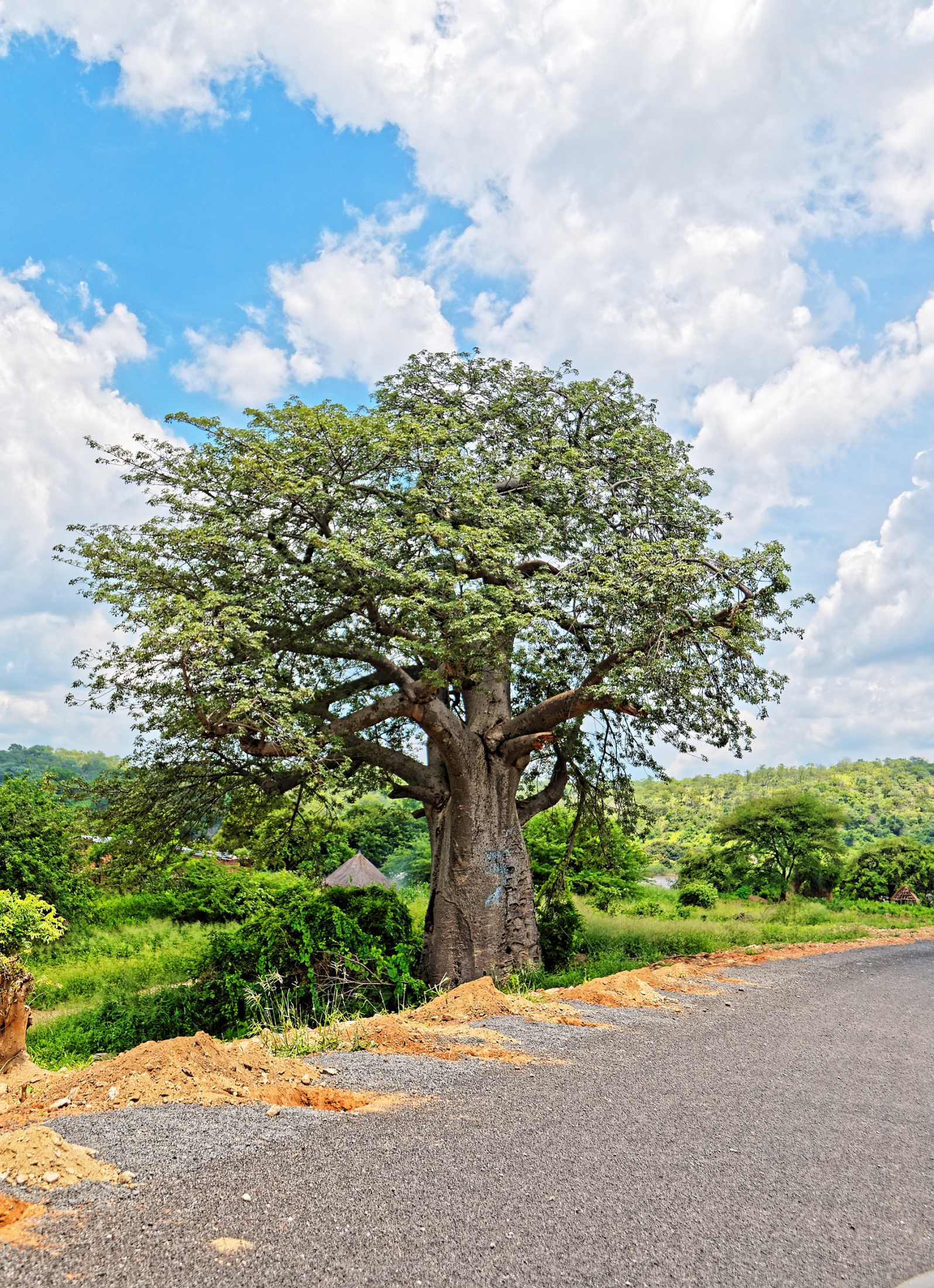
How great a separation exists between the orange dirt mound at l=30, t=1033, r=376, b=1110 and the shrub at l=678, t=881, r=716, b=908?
23.6 m

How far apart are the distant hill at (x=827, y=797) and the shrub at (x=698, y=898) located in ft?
61.5

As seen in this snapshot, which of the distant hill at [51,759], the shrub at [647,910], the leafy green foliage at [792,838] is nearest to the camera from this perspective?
the shrub at [647,910]

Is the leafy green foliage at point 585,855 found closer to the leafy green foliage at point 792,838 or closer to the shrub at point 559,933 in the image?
the shrub at point 559,933

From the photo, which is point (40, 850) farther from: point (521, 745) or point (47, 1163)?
point (47, 1163)

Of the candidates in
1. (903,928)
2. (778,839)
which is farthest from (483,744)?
(778,839)

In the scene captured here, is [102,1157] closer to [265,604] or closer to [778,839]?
[265,604]

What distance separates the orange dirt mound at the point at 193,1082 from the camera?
4355 mm

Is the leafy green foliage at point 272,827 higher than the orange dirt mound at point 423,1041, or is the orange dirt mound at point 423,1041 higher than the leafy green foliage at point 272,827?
the leafy green foliage at point 272,827

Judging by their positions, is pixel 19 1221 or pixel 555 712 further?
pixel 555 712

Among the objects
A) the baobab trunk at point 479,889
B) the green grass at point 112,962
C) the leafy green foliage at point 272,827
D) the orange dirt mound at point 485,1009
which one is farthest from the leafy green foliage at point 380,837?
the orange dirt mound at point 485,1009

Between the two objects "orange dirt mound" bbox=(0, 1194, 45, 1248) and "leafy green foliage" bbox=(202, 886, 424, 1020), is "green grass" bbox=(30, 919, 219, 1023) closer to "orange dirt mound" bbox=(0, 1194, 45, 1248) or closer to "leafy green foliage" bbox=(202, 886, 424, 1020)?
"leafy green foliage" bbox=(202, 886, 424, 1020)

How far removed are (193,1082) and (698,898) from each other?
25.0 metres

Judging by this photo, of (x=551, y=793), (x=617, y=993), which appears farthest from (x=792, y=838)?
(x=617, y=993)

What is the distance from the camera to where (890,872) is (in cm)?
3052
